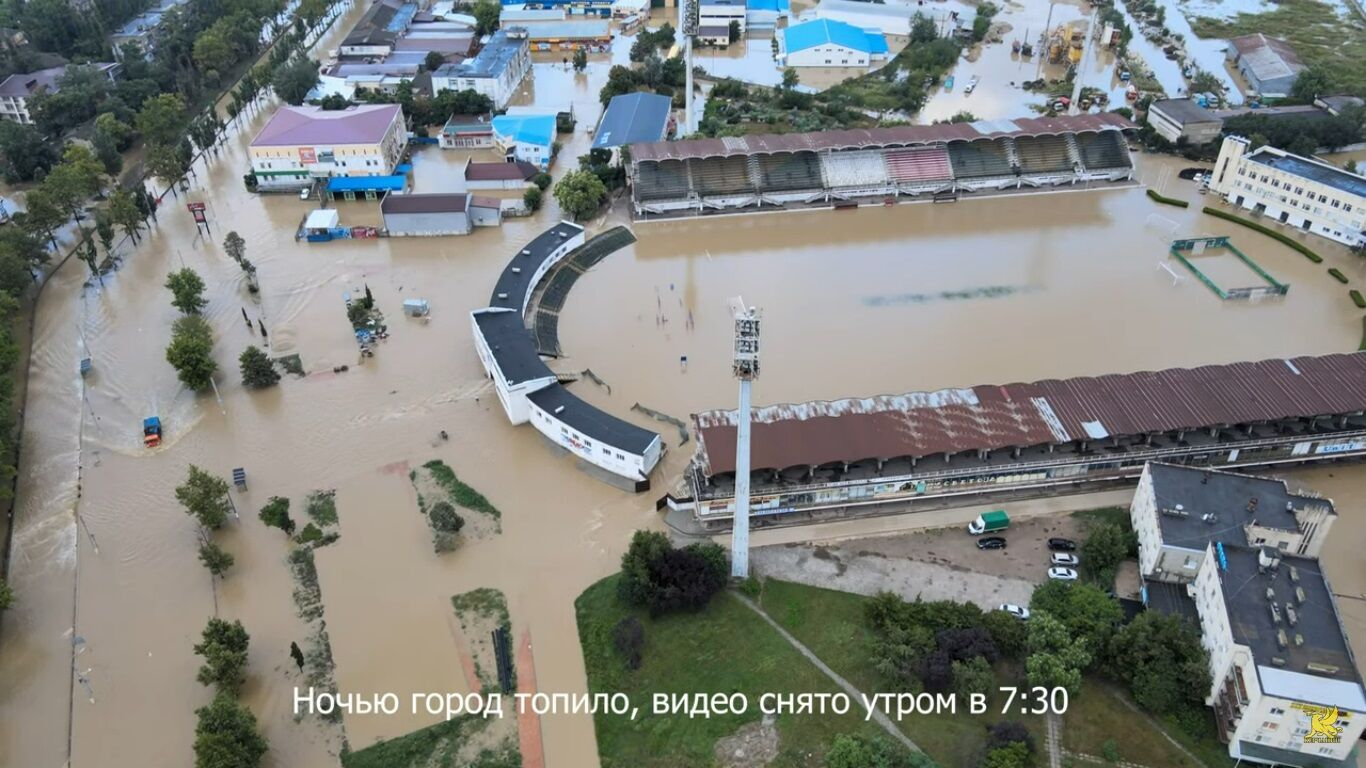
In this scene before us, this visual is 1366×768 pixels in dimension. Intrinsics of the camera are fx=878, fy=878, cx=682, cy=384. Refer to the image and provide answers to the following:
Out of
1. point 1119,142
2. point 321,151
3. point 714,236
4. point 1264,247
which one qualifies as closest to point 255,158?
point 321,151

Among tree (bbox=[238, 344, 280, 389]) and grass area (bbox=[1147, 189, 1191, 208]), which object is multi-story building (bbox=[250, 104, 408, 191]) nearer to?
tree (bbox=[238, 344, 280, 389])

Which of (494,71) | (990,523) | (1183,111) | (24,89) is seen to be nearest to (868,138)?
(1183,111)

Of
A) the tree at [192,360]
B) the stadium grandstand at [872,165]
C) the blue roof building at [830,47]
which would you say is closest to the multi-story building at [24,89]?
the tree at [192,360]

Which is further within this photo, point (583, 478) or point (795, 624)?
point (583, 478)

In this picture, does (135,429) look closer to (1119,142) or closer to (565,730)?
(565,730)

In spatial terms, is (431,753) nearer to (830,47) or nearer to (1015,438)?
(1015,438)
